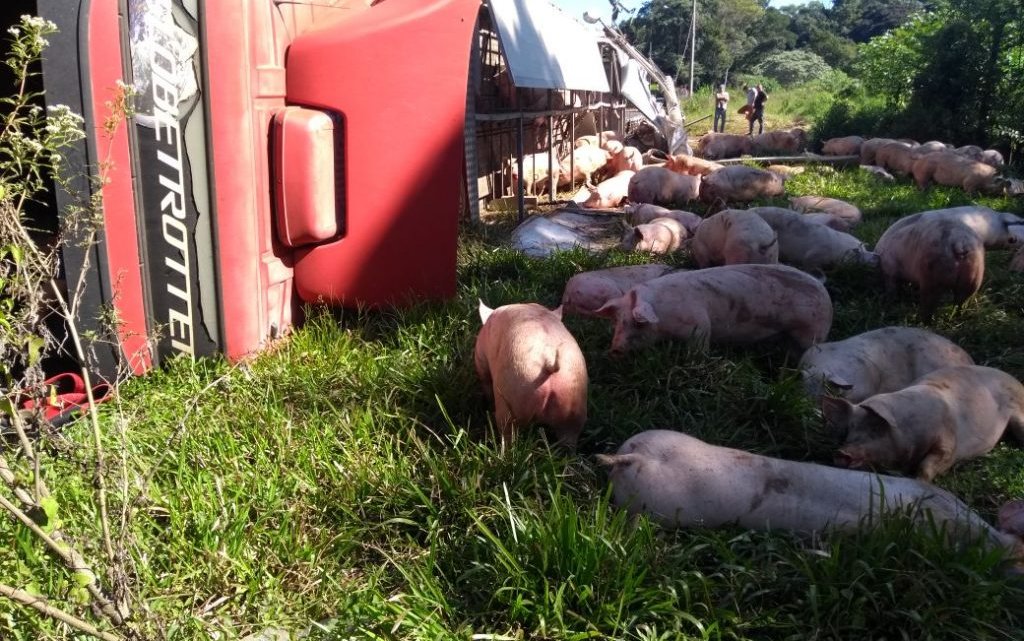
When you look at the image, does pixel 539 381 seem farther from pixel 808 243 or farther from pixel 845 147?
pixel 845 147

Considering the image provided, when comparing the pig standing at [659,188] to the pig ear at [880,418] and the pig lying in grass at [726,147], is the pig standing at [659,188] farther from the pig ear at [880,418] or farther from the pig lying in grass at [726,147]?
the pig lying in grass at [726,147]

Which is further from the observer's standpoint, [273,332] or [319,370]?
[273,332]

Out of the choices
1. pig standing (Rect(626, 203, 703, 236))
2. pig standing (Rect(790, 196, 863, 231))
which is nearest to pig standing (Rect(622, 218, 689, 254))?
pig standing (Rect(626, 203, 703, 236))

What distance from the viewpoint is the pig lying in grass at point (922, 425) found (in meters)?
3.62

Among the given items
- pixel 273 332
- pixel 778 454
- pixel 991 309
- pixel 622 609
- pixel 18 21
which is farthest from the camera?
pixel 991 309

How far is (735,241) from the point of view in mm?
6059

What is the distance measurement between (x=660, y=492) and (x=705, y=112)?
29.9 m

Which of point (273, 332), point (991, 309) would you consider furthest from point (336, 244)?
point (991, 309)

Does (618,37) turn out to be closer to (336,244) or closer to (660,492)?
(336,244)

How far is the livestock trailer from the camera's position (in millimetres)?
3770

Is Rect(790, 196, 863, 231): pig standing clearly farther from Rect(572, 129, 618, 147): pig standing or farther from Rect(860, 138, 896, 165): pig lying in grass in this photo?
Rect(860, 138, 896, 165): pig lying in grass

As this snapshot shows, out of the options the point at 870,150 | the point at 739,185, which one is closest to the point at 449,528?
→ the point at 739,185

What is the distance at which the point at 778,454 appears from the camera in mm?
3771

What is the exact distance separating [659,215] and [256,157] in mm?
5101
